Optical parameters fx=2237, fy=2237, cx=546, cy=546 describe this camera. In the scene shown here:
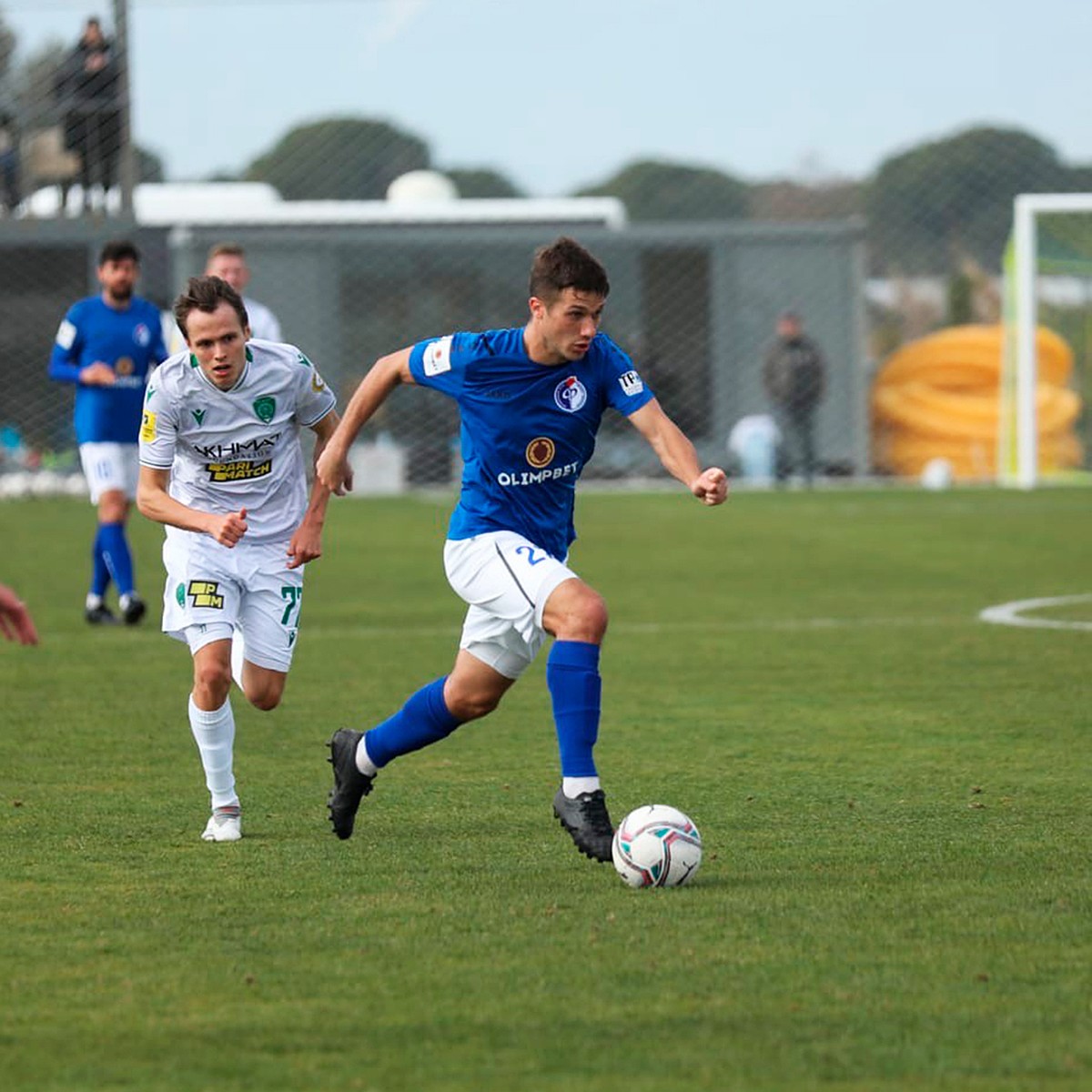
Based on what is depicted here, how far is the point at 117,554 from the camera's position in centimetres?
1215

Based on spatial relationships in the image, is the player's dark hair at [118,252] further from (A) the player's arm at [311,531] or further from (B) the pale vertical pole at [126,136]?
(B) the pale vertical pole at [126,136]

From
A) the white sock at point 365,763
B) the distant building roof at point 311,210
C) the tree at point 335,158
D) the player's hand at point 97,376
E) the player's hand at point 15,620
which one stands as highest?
the tree at point 335,158

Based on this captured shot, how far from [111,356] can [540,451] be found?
7.22 meters

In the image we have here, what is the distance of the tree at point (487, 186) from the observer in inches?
1484

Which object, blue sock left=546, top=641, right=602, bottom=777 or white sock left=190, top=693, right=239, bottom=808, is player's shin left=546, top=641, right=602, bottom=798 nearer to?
blue sock left=546, top=641, right=602, bottom=777

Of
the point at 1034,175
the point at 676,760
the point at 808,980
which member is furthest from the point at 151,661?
the point at 1034,175

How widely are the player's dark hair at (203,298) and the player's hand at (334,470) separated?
0.51 meters

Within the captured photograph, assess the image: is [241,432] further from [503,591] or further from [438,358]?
[503,591]

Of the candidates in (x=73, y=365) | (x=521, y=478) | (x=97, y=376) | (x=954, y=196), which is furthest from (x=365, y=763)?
(x=954, y=196)

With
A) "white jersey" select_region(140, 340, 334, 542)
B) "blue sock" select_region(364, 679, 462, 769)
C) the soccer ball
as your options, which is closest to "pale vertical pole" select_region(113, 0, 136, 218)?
"white jersey" select_region(140, 340, 334, 542)

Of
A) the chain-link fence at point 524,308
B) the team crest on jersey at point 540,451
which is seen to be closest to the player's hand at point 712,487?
the team crest on jersey at point 540,451

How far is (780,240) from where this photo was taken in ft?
99.3

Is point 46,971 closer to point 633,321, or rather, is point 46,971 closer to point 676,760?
point 676,760

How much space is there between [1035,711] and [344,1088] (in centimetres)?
551
